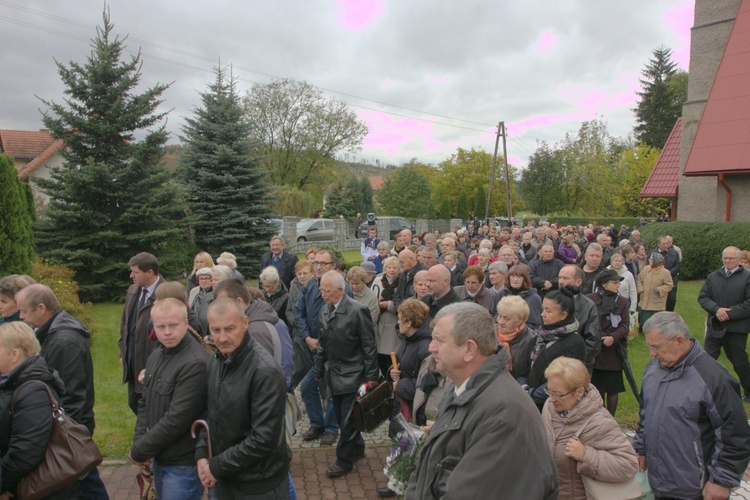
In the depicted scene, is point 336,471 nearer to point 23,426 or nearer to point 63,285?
point 23,426

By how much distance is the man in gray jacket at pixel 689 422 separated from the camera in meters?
3.07

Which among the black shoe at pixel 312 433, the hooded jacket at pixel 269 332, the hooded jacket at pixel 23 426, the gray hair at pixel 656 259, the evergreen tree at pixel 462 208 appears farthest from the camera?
the evergreen tree at pixel 462 208

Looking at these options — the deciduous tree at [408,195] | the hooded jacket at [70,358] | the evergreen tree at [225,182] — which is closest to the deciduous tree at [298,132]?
the deciduous tree at [408,195]

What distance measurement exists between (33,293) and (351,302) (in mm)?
2629

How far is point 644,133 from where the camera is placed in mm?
46219

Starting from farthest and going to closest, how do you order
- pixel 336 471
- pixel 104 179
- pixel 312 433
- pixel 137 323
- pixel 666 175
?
pixel 666 175 < pixel 104 179 < pixel 312 433 < pixel 336 471 < pixel 137 323

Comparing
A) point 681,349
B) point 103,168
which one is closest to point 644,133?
point 103,168

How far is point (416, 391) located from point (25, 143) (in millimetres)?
47441

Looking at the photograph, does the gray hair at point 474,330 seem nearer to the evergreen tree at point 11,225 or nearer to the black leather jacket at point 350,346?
the black leather jacket at point 350,346

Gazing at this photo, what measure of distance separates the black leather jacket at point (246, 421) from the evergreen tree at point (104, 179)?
11194 millimetres

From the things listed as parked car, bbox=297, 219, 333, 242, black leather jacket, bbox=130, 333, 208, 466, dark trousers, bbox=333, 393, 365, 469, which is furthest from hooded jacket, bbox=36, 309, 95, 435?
parked car, bbox=297, 219, 333, 242

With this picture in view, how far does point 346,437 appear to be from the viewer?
16.3 feet

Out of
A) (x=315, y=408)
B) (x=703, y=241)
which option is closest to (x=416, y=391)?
(x=315, y=408)

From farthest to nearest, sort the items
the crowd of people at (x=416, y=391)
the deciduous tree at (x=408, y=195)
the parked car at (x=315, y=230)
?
the deciduous tree at (x=408, y=195), the parked car at (x=315, y=230), the crowd of people at (x=416, y=391)
